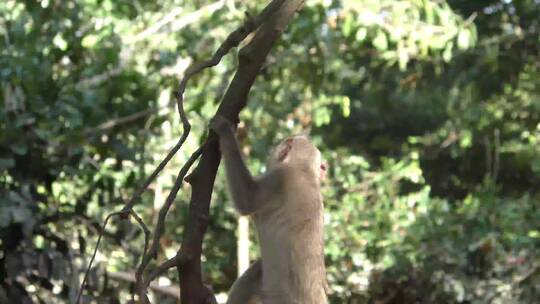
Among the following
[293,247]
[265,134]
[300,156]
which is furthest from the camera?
[265,134]

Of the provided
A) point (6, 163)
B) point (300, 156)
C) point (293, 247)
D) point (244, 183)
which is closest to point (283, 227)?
point (293, 247)

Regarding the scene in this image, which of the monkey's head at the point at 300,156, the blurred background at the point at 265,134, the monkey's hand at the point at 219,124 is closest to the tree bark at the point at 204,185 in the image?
the monkey's hand at the point at 219,124

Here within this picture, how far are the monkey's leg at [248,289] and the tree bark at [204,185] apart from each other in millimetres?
831

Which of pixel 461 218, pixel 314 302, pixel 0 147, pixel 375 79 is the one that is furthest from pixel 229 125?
pixel 375 79

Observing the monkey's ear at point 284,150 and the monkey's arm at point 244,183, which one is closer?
the monkey's arm at point 244,183

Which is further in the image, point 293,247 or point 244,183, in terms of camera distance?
point 244,183

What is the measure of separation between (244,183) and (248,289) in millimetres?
386

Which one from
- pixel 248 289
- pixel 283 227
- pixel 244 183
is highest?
pixel 244 183

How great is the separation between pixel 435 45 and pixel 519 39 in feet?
10.1

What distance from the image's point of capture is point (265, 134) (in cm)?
843

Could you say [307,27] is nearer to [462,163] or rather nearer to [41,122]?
[41,122]

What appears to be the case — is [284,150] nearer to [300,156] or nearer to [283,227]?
[300,156]

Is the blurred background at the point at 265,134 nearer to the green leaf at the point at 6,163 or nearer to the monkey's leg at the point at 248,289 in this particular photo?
the green leaf at the point at 6,163

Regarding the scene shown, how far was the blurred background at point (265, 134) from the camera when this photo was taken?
4895 millimetres
